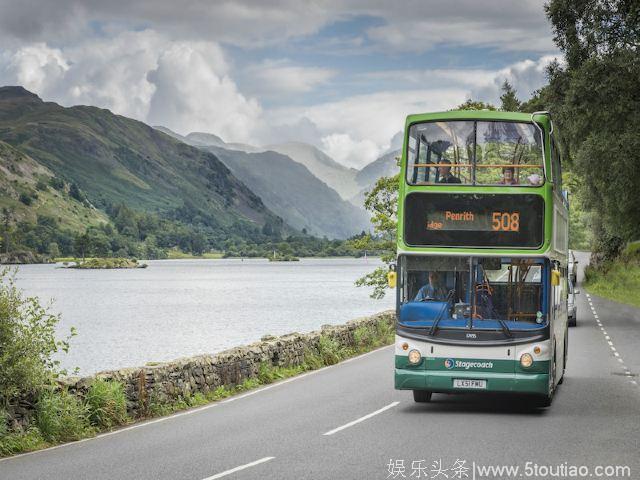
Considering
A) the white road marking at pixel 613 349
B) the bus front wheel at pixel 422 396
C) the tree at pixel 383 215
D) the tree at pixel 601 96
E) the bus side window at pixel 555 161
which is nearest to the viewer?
the bus side window at pixel 555 161

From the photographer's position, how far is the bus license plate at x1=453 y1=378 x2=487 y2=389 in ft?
51.0

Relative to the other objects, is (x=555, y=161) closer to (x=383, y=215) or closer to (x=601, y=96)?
(x=601, y=96)

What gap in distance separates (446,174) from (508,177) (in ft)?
3.41

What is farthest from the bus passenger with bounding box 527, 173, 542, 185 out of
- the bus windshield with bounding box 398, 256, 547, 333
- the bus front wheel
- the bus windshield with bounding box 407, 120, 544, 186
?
the bus front wheel

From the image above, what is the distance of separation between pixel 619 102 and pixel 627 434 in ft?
102

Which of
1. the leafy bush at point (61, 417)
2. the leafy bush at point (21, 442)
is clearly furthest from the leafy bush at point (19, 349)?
the leafy bush at point (21, 442)

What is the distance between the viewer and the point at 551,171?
16031 millimetres

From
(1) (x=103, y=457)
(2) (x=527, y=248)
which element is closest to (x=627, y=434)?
(2) (x=527, y=248)

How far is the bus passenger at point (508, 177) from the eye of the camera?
15.8 meters

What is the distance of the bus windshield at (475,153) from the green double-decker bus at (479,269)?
0.02 m

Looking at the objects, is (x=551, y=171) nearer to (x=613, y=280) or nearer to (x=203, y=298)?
(x=613, y=280)

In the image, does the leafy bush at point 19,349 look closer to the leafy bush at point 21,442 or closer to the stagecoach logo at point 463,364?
the leafy bush at point 21,442

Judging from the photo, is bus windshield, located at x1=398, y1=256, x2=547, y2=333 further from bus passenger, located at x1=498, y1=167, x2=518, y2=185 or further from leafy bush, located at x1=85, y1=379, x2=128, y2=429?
leafy bush, located at x1=85, y1=379, x2=128, y2=429

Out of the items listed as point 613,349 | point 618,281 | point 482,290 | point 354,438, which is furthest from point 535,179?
point 618,281
